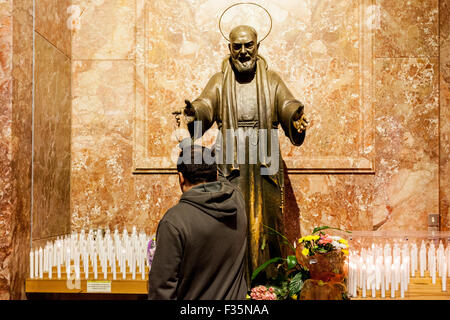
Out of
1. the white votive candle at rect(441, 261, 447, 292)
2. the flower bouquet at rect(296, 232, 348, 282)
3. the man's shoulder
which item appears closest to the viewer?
the man's shoulder

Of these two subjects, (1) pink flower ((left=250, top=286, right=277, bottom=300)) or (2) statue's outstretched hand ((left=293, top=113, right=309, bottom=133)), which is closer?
(1) pink flower ((left=250, top=286, right=277, bottom=300))

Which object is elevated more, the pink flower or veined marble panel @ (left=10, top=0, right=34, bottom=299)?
veined marble panel @ (left=10, top=0, right=34, bottom=299)

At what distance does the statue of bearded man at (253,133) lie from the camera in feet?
13.3

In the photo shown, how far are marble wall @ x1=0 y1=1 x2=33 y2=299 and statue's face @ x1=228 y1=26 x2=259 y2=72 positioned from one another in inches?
75.6

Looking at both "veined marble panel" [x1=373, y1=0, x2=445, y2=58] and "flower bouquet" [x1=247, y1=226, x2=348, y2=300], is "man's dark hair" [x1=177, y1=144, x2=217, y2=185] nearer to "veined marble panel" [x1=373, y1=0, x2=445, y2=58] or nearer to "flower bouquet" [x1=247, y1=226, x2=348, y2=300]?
"flower bouquet" [x1=247, y1=226, x2=348, y2=300]

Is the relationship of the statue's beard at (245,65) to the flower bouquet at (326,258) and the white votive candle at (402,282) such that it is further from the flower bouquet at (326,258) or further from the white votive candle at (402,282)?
the white votive candle at (402,282)

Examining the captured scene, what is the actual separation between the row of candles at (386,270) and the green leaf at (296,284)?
427 millimetres

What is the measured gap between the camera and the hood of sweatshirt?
7.98ft

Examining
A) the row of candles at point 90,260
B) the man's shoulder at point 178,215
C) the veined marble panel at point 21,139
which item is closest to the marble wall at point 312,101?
the row of candles at point 90,260

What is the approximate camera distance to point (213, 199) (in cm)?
246

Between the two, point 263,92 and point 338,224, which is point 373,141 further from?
point 263,92

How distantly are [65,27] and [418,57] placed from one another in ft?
13.1

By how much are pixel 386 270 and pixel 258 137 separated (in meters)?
1.51

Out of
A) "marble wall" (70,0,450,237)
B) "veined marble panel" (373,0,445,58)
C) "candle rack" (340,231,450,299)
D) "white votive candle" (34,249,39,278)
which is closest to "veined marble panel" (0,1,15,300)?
"white votive candle" (34,249,39,278)
